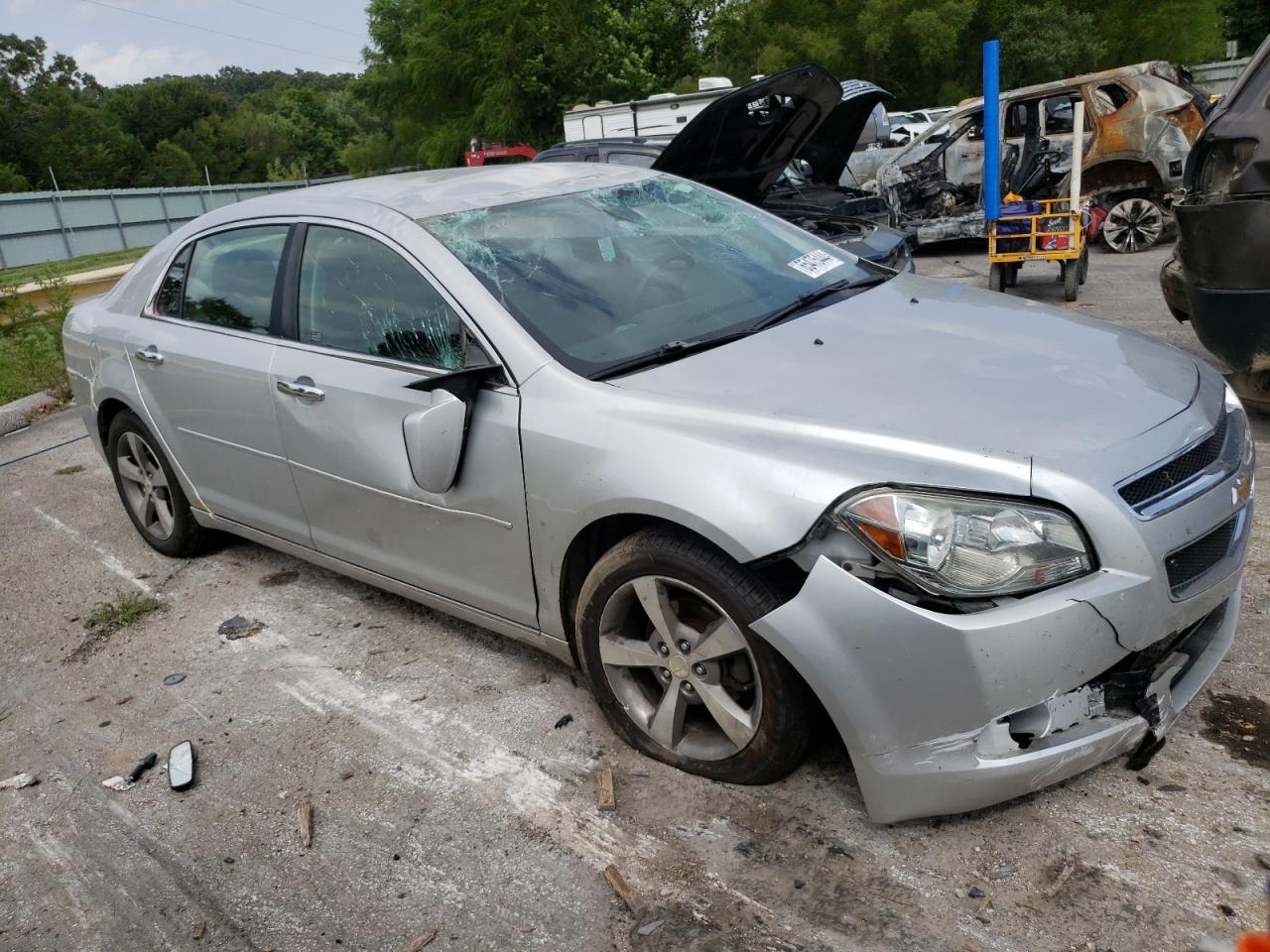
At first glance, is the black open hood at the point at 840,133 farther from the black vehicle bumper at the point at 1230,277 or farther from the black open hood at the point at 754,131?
the black vehicle bumper at the point at 1230,277

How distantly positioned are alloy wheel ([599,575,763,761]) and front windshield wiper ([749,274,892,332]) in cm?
93

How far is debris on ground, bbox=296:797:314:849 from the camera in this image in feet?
9.18

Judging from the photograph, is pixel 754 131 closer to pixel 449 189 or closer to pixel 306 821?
pixel 449 189

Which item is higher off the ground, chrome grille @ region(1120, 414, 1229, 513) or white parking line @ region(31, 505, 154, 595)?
A: chrome grille @ region(1120, 414, 1229, 513)

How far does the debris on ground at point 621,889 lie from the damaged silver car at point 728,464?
40 centimetres

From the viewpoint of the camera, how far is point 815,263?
12.1 ft

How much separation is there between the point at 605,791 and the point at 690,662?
1.54 ft

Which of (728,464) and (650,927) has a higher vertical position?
(728,464)

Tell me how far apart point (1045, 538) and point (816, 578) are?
498 mm

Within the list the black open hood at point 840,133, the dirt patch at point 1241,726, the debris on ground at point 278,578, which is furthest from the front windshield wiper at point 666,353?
the black open hood at point 840,133

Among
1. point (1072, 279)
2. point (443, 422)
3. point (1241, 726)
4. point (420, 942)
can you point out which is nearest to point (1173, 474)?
point (1241, 726)

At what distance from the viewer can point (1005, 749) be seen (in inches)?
90.3

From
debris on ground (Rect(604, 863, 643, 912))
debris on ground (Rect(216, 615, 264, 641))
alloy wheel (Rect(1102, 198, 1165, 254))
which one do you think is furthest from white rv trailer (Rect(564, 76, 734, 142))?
debris on ground (Rect(604, 863, 643, 912))

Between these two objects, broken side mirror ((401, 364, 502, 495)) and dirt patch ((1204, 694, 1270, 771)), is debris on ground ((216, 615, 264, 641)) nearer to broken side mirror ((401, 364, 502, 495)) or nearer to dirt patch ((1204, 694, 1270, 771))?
broken side mirror ((401, 364, 502, 495))
